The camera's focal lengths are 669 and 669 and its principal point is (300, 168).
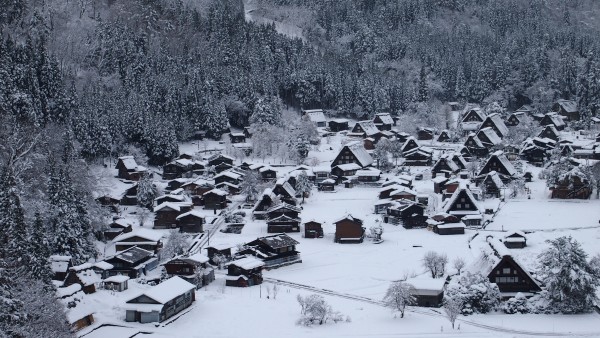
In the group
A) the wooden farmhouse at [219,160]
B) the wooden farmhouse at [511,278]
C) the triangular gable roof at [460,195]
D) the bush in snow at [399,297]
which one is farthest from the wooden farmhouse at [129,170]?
the wooden farmhouse at [511,278]

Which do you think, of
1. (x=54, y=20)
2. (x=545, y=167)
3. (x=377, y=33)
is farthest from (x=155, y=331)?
(x=377, y=33)

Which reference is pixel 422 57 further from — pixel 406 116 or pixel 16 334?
pixel 16 334

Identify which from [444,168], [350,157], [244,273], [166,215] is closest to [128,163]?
[166,215]

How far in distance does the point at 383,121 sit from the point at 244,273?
173 feet

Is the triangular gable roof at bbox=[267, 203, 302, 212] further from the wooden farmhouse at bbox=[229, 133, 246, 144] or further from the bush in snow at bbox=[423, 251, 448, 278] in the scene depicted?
the wooden farmhouse at bbox=[229, 133, 246, 144]

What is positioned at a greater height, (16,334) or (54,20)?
(54,20)

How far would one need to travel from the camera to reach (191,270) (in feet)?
128

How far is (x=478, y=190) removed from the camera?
2269 inches

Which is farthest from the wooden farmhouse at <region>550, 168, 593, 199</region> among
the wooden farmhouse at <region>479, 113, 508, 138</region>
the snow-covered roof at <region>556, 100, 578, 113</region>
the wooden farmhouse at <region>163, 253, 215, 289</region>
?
the snow-covered roof at <region>556, 100, 578, 113</region>

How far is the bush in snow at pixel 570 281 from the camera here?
110ft

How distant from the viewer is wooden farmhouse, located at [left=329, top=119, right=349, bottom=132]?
8962 centimetres

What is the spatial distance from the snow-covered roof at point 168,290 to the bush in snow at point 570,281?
1859 centimetres

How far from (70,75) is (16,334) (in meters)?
67.1

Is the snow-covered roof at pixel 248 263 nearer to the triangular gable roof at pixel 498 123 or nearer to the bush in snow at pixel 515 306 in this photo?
the bush in snow at pixel 515 306
